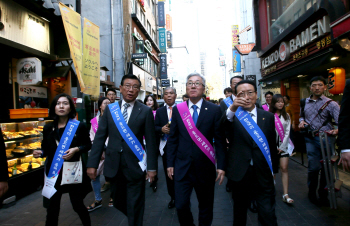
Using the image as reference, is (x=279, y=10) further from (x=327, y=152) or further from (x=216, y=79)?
(x=216, y=79)

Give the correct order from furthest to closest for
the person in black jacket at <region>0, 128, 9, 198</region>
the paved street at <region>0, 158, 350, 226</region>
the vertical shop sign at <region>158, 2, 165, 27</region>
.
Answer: the vertical shop sign at <region>158, 2, 165, 27</region> < the paved street at <region>0, 158, 350, 226</region> < the person in black jacket at <region>0, 128, 9, 198</region>

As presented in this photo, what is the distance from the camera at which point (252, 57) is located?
758 inches

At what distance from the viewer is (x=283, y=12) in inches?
419

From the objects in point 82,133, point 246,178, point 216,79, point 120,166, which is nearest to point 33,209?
point 82,133

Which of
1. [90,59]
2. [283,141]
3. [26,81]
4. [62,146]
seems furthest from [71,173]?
[90,59]

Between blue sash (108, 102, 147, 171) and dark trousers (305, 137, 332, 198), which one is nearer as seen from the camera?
blue sash (108, 102, 147, 171)

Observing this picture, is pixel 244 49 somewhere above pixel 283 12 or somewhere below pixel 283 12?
below

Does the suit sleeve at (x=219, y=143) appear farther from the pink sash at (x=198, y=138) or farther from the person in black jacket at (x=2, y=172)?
the person in black jacket at (x=2, y=172)

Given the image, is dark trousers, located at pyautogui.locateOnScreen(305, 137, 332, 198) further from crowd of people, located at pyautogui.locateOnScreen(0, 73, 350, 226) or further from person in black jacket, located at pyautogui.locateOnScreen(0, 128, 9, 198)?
person in black jacket, located at pyautogui.locateOnScreen(0, 128, 9, 198)

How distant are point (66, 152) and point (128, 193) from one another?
1.01 meters

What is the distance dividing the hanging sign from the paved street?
11.5 feet

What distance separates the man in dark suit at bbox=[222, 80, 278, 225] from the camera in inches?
101

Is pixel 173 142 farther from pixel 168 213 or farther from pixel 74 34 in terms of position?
pixel 74 34

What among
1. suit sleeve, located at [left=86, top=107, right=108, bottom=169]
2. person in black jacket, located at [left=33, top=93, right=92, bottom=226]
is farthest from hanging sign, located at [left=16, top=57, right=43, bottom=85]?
suit sleeve, located at [left=86, top=107, right=108, bottom=169]
